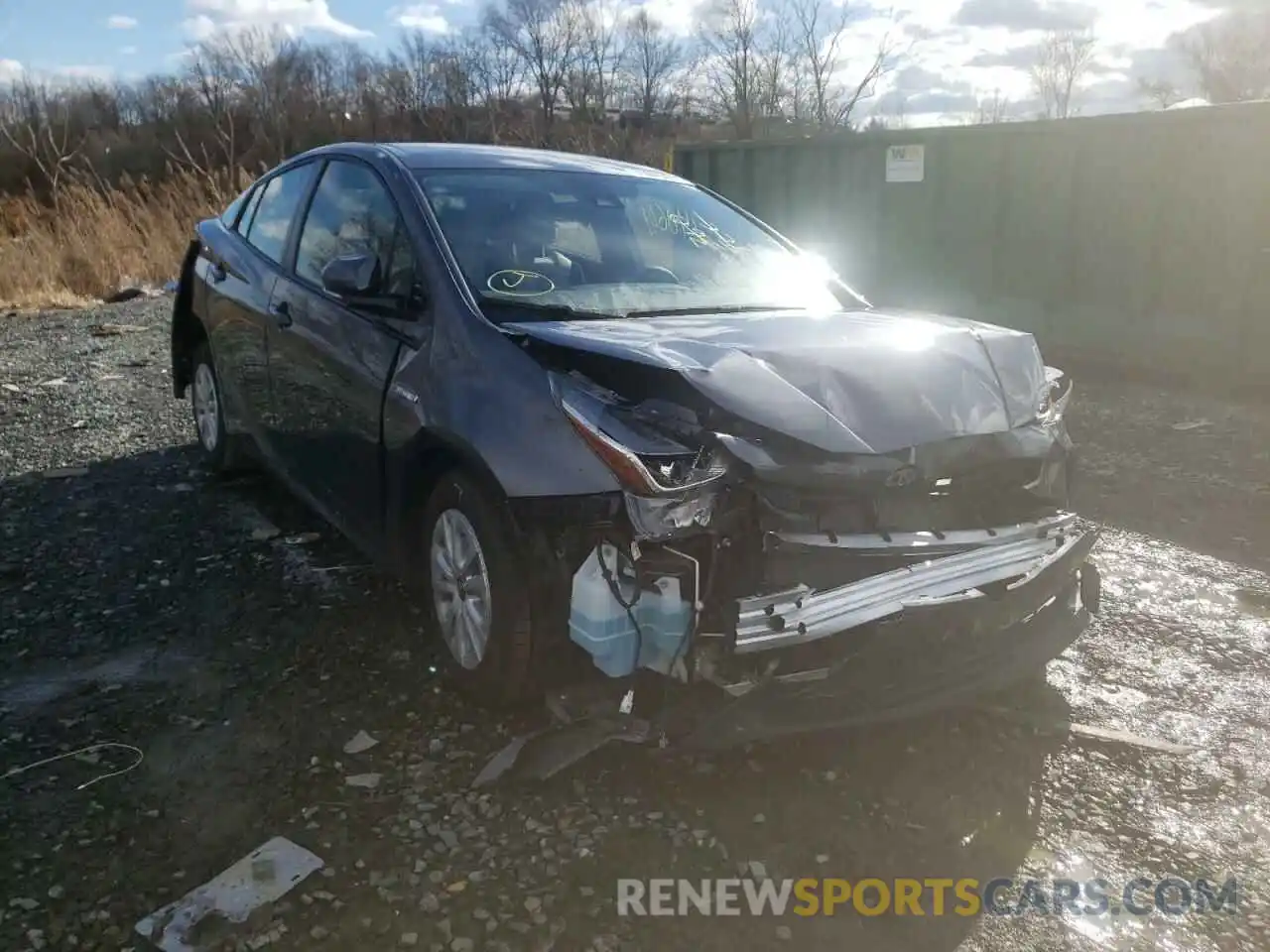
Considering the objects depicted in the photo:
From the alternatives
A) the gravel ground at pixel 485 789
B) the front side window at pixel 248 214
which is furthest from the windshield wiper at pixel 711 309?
the front side window at pixel 248 214

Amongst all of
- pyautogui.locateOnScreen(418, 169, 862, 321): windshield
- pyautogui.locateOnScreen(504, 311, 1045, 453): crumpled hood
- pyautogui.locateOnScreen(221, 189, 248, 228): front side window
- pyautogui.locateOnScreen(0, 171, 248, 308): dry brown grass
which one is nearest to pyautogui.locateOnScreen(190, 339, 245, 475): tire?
pyautogui.locateOnScreen(221, 189, 248, 228): front side window

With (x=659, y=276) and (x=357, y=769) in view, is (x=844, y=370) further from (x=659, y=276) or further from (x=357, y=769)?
(x=357, y=769)

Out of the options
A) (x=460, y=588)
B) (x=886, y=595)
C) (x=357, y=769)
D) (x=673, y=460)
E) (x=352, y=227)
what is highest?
(x=352, y=227)

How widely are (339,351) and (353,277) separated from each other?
1.10ft

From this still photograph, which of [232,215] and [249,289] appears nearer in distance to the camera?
[249,289]

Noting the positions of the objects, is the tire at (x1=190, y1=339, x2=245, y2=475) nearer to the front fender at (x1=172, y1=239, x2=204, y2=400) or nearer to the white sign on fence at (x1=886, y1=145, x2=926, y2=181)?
the front fender at (x1=172, y1=239, x2=204, y2=400)

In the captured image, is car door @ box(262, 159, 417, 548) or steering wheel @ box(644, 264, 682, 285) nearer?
car door @ box(262, 159, 417, 548)

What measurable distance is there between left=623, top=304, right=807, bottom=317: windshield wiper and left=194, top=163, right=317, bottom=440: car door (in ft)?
5.95

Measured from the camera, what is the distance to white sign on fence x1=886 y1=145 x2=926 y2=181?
388 inches

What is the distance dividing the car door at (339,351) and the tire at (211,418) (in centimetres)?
88

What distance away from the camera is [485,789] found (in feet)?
9.04

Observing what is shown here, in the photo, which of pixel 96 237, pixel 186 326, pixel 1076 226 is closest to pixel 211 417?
pixel 186 326

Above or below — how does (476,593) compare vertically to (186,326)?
below

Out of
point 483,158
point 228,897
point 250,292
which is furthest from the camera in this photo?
point 250,292
